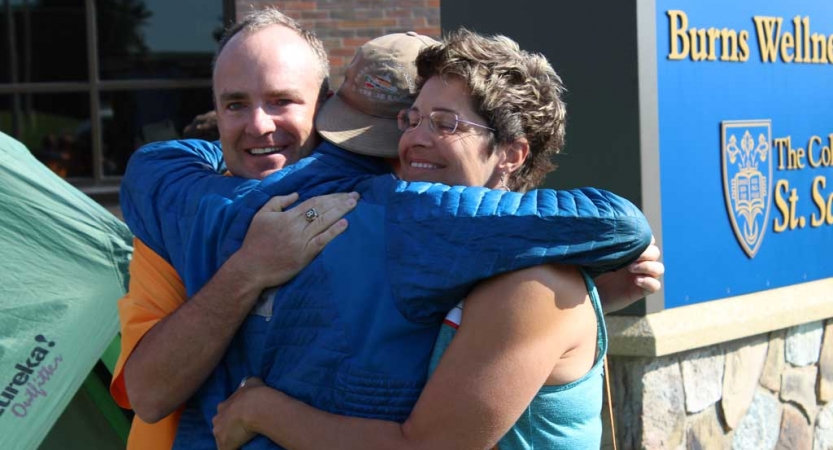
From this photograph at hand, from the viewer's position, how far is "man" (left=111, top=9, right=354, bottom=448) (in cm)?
204

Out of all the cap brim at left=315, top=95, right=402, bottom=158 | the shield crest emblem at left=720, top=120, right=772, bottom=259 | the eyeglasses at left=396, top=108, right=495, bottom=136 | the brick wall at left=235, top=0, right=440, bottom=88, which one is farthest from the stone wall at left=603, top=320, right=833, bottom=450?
the brick wall at left=235, top=0, right=440, bottom=88

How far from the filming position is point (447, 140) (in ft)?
6.73

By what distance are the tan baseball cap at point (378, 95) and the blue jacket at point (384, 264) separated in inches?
4.9

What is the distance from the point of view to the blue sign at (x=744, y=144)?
3877 mm

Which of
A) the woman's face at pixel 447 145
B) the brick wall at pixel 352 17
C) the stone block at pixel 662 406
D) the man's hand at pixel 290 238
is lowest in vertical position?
the stone block at pixel 662 406

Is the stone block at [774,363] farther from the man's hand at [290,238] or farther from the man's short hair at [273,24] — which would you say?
the man's hand at [290,238]

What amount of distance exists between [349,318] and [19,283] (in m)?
1.84

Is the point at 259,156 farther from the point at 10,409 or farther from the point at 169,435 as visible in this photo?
the point at 10,409

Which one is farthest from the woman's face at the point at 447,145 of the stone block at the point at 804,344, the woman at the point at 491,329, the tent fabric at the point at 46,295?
the stone block at the point at 804,344

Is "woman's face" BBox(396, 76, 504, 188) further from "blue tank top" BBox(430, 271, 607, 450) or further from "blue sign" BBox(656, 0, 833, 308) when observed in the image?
"blue sign" BBox(656, 0, 833, 308)

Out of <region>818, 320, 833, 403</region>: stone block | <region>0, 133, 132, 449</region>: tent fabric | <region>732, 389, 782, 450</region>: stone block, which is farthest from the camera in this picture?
<region>818, 320, 833, 403</region>: stone block

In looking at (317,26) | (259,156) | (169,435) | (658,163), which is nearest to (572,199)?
(259,156)

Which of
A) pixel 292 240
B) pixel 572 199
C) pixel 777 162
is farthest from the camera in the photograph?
pixel 777 162

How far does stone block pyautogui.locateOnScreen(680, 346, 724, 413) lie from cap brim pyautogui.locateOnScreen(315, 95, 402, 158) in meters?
2.08
